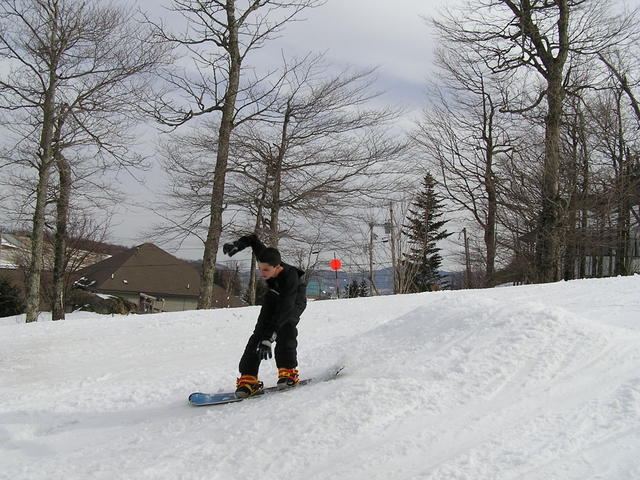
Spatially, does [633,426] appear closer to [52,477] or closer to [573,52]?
[52,477]

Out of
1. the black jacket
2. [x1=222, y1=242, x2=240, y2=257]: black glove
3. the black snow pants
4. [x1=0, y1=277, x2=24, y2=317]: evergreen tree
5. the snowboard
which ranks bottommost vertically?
[x1=0, y1=277, x2=24, y2=317]: evergreen tree

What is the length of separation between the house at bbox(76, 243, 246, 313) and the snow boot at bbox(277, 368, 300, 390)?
35.5 metres

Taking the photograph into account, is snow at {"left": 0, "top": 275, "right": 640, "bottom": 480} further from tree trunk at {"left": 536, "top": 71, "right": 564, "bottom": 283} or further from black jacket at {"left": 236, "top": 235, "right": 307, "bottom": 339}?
tree trunk at {"left": 536, "top": 71, "right": 564, "bottom": 283}

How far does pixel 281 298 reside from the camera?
16.4 ft

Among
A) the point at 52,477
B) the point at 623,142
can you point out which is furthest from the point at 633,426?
the point at 623,142

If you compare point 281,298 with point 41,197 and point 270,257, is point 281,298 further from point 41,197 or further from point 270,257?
point 41,197

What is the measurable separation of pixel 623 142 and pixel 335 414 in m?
23.4

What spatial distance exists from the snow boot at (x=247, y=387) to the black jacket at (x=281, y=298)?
394 millimetres

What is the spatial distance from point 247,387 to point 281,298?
0.84m

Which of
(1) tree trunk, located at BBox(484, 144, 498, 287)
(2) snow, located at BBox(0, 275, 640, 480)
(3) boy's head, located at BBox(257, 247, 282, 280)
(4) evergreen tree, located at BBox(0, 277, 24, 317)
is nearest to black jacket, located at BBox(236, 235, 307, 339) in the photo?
(3) boy's head, located at BBox(257, 247, 282, 280)

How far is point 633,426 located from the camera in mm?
3123

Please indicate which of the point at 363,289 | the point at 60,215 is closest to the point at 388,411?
the point at 60,215

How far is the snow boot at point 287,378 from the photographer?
4855mm

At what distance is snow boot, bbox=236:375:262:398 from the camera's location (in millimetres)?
4712
